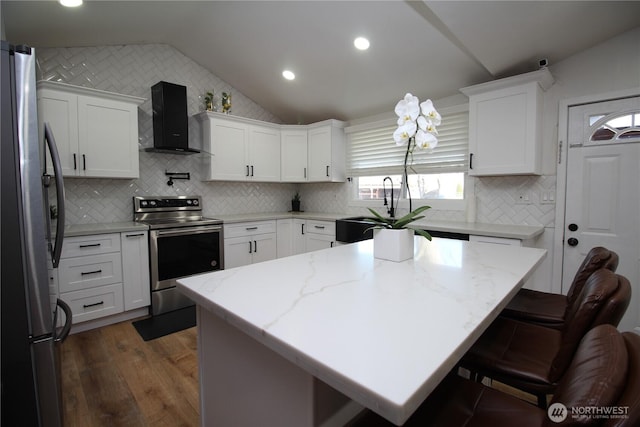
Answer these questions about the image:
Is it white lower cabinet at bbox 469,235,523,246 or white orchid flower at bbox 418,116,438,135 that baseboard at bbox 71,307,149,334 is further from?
white lower cabinet at bbox 469,235,523,246

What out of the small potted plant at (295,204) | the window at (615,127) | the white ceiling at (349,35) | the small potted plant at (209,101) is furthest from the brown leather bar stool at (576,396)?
the small potted plant at (295,204)

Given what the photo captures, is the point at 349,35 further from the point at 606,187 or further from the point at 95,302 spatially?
the point at 95,302

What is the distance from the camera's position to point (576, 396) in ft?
1.86

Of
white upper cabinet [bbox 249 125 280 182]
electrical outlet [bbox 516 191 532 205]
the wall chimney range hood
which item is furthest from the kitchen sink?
the wall chimney range hood

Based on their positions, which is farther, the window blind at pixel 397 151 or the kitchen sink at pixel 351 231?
the kitchen sink at pixel 351 231

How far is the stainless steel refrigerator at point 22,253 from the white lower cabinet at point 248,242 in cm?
254

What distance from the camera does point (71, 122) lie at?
2.80m

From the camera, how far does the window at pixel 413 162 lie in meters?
3.42

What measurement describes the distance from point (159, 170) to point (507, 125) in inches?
146

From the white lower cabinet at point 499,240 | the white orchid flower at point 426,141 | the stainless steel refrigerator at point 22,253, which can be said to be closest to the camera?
the stainless steel refrigerator at point 22,253

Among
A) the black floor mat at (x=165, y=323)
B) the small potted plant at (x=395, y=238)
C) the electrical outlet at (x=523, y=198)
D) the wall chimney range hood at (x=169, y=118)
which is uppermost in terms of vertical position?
the wall chimney range hood at (x=169, y=118)

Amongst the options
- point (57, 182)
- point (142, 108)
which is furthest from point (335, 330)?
point (142, 108)

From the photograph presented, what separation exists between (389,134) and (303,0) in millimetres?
1875

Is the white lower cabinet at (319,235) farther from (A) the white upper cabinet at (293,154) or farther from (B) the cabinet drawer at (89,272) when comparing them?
(B) the cabinet drawer at (89,272)
